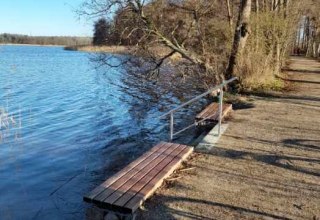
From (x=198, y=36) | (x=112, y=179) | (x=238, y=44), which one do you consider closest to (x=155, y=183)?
(x=112, y=179)

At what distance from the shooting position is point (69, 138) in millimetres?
Answer: 12320

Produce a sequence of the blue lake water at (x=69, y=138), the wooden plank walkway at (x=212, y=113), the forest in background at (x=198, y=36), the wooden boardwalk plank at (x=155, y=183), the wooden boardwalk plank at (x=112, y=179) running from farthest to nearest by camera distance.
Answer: the forest in background at (x=198, y=36) → the wooden plank walkway at (x=212, y=113) → the blue lake water at (x=69, y=138) → the wooden boardwalk plank at (x=112, y=179) → the wooden boardwalk plank at (x=155, y=183)

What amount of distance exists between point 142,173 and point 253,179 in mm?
1764

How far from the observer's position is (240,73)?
15.9m

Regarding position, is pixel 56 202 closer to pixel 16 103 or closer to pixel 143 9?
pixel 143 9

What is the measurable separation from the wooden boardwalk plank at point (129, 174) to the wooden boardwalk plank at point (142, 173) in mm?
37

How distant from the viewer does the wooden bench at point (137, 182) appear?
5.41 metres

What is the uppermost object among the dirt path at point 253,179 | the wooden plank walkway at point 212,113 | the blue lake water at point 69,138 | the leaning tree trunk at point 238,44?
the leaning tree trunk at point 238,44

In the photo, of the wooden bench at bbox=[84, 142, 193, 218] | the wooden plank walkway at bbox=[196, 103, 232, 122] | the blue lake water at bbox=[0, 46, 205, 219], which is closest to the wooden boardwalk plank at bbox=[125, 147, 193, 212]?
the wooden bench at bbox=[84, 142, 193, 218]

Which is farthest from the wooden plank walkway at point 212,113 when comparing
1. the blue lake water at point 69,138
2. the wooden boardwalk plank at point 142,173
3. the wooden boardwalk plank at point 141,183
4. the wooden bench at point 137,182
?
the wooden boardwalk plank at point 141,183

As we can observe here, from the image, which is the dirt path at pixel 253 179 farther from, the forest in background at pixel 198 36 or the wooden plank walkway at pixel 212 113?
the forest in background at pixel 198 36

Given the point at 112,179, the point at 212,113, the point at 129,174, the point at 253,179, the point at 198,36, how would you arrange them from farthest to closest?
1. the point at 198,36
2. the point at 212,113
3. the point at 253,179
4. the point at 129,174
5. the point at 112,179

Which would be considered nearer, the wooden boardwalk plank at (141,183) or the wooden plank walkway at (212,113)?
the wooden boardwalk plank at (141,183)

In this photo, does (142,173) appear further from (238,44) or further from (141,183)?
(238,44)
